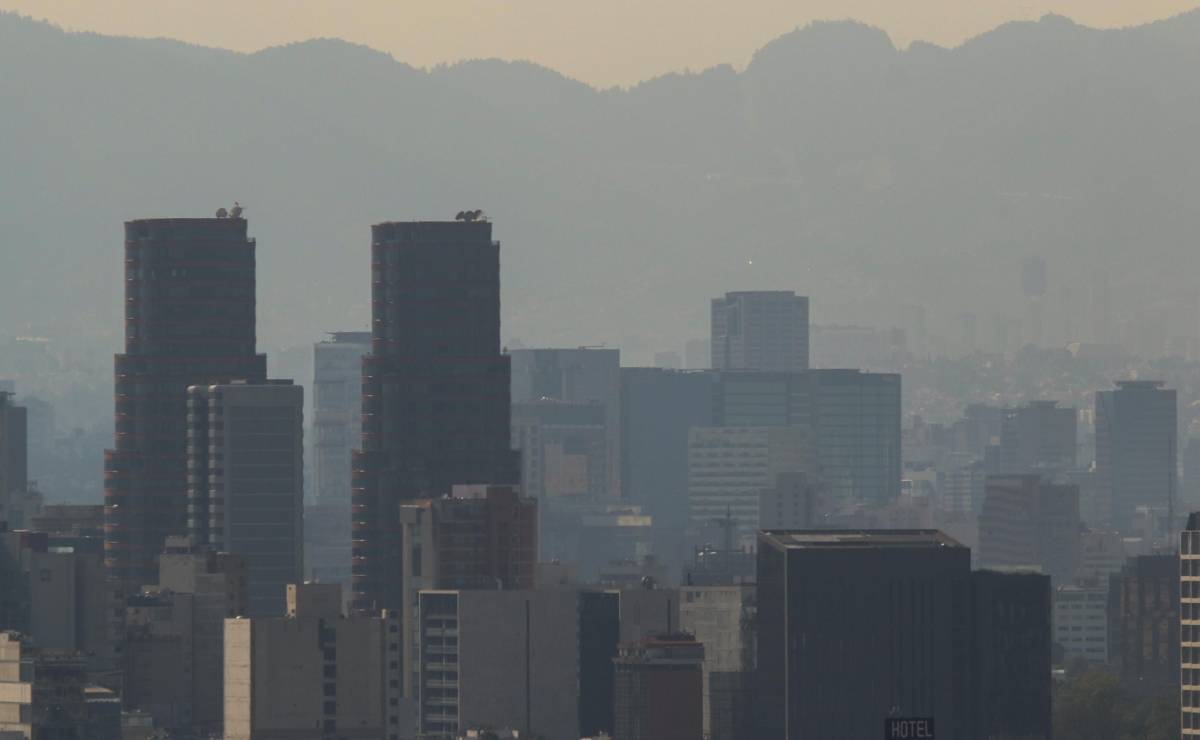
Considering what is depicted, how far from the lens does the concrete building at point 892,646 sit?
542ft

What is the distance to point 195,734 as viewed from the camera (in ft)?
637

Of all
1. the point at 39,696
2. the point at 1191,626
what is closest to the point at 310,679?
the point at 39,696

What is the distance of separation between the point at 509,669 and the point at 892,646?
103 ft

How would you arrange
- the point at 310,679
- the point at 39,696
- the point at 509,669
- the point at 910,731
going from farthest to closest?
the point at 509,669
the point at 310,679
the point at 39,696
the point at 910,731

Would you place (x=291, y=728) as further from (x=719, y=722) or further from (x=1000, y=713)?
(x=1000, y=713)

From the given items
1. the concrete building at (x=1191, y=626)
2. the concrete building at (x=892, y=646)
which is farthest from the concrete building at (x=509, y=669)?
the concrete building at (x=1191, y=626)

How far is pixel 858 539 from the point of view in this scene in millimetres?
173125

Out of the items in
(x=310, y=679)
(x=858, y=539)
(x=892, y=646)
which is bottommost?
(x=310, y=679)

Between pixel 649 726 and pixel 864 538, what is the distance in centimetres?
1391

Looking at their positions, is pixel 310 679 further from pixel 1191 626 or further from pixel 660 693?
pixel 1191 626

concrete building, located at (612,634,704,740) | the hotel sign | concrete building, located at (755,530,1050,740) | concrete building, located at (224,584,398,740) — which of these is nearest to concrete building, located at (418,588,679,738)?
concrete building, located at (224,584,398,740)

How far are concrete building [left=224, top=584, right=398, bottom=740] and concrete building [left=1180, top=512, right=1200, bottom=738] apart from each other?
42340mm

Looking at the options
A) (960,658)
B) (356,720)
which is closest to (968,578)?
(960,658)

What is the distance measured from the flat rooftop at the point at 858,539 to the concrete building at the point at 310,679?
21206mm
